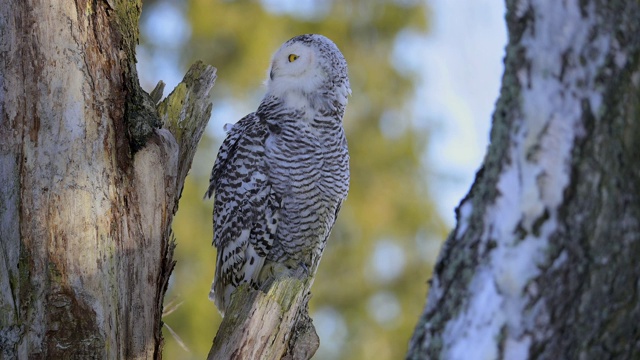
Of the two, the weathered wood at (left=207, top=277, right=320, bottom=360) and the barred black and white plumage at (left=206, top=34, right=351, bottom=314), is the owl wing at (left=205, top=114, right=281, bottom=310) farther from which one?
the weathered wood at (left=207, top=277, right=320, bottom=360)

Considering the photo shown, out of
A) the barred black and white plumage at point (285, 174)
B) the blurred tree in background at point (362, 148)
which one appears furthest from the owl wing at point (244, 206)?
the blurred tree in background at point (362, 148)

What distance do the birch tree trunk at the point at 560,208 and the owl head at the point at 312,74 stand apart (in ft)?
9.59

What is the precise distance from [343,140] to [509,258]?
3128mm

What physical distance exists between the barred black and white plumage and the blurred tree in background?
5.72 metres

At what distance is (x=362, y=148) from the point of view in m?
11.1

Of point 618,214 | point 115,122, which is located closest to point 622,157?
point 618,214

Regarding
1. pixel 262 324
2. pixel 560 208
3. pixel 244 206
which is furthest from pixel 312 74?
pixel 560 208

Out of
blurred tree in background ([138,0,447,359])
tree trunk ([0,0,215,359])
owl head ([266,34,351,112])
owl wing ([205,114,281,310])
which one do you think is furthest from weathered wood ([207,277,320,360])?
blurred tree in background ([138,0,447,359])

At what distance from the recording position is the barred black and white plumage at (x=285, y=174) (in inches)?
188

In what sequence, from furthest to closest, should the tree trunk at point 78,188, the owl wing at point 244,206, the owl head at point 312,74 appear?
the owl head at point 312,74, the owl wing at point 244,206, the tree trunk at point 78,188

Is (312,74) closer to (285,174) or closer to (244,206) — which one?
(285,174)

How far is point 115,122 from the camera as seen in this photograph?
348 cm

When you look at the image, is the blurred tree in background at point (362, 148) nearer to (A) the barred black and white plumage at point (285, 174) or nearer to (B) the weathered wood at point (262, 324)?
(A) the barred black and white plumage at point (285, 174)

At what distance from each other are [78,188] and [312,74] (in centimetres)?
204
